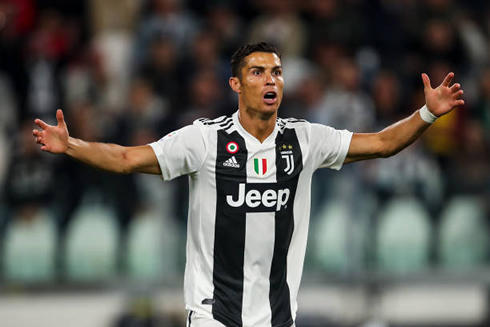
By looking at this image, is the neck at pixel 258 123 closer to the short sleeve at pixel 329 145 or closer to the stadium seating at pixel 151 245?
the short sleeve at pixel 329 145

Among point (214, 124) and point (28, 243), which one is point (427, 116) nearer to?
point (214, 124)

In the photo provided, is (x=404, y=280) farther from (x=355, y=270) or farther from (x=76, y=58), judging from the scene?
(x=76, y=58)

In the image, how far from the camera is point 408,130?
214 inches

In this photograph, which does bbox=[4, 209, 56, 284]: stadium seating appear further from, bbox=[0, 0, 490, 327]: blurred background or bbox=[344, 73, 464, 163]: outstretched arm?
bbox=[344, 73, 464, 163]: outstretched arm

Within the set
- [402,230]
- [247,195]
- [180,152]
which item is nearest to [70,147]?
[180,152]

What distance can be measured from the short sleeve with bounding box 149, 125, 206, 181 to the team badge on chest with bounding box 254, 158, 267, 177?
0.31 m

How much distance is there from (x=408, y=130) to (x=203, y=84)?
4808 mm

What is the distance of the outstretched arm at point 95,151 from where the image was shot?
4984 mm

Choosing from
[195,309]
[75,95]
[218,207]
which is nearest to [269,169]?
[218,207]

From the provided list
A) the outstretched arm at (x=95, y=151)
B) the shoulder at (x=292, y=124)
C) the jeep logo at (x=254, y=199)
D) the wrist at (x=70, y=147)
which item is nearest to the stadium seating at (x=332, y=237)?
the shoulder at (x=292, y=124)

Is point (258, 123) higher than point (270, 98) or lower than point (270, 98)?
lower

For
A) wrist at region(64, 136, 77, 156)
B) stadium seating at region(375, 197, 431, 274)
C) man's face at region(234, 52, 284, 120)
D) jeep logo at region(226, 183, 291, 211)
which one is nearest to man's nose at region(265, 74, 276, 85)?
man's face at region(234, 52, 284, 120)

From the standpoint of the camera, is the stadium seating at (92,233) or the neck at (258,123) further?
the stadium seating at (92,233)

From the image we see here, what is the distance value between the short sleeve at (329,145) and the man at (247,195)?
0.49ft
